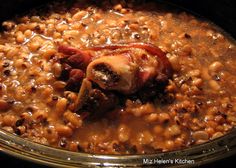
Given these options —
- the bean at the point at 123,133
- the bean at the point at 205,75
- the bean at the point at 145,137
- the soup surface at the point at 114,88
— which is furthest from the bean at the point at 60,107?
the bean at the point at 205,75

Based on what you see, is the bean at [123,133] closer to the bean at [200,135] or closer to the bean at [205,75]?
the bean at [200,135]

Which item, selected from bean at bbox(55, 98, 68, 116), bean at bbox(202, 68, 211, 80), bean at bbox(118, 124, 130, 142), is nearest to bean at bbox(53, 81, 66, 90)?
bean at bbox(55, 98, 68, 116)

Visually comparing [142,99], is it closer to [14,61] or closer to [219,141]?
[219,141]

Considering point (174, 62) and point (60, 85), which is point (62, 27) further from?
point (174, 62)

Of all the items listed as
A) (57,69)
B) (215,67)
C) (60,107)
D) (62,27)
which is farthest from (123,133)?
(62,27)

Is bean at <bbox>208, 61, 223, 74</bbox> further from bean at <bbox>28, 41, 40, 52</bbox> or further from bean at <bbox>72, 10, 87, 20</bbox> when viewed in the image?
bean at <bbox>28, 41, 40, 52</bbox>

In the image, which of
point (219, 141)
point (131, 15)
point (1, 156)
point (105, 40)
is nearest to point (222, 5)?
point (131, 15)

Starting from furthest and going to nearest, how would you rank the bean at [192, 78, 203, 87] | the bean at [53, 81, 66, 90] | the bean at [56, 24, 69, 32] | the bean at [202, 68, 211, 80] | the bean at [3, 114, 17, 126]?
1. the bean at [56, 24, 69, 32]
2. the bean at [202, 68, 211, 80]
3. the bean at [192, 78, 203, 87]
4. the bean at [53, 81, 66, 90]
5. the bean at [3, 114, 17, 126]

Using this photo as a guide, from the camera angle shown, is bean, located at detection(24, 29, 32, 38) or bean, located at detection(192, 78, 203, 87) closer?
bean, located at detection(192, 78, 203, 87)
